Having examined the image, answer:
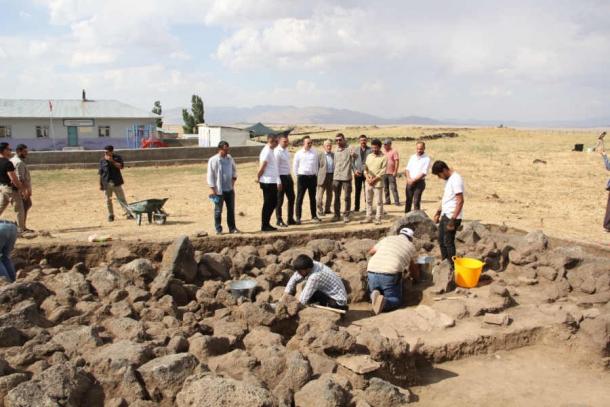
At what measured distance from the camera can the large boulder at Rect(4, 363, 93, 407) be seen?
4.14m

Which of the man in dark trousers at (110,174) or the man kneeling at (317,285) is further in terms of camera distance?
the man in dark trousers at (110,174)

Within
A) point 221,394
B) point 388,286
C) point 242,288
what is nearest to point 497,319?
point 388,286

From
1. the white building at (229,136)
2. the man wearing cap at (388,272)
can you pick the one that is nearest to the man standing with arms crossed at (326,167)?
the man wearing cap at (388,272)

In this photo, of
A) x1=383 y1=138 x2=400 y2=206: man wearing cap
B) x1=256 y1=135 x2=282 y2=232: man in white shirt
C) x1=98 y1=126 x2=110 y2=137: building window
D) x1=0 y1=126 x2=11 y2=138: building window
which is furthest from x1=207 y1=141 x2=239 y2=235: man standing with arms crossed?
x1=0 y1=126 x2=11 y2=138: building window

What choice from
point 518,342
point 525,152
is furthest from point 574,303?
point 525,152

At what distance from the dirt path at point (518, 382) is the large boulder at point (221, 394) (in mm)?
1762

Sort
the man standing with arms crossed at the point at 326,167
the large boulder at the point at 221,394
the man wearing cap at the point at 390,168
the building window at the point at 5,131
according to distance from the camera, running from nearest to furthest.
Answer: the large boulder at the point at 221,394, the man standing with arms crossed at the point at 326,167, the man wearing cap at the point at 390,168, the building window at the point at 5,131

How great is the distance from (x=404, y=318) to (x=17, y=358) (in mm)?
4137

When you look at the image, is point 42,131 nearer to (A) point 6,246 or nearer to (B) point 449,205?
(A) point 6,246

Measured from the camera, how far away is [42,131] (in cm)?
3142

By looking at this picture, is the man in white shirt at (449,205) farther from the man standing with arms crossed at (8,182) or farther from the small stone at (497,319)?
the man standing with arms crossed at (8,182)

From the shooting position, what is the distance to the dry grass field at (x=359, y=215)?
10.5 metres

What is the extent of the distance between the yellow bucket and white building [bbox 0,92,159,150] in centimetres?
2664

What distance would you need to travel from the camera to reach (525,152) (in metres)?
27.3
